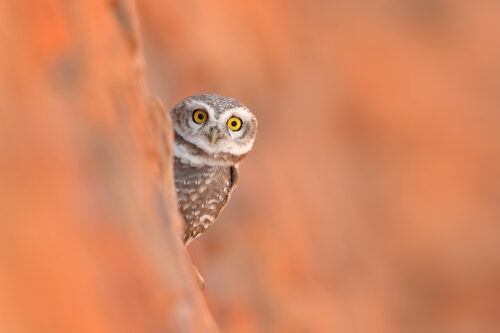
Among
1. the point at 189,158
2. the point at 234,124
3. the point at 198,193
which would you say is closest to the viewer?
the point at 198,193

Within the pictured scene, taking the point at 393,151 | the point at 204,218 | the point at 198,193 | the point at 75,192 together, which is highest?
the point at 75,192

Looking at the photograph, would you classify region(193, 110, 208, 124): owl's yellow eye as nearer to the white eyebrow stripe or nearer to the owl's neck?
the white eyebrow stripe

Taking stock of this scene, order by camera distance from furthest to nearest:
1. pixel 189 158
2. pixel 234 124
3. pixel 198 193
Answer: pixel 234 124, pixel 189 158, pixel 198 193

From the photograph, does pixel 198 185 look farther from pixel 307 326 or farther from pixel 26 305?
pixel 307 326

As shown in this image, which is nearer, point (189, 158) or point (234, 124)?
point (189, 158)

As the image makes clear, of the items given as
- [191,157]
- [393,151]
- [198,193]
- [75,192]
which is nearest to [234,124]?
[191,157]

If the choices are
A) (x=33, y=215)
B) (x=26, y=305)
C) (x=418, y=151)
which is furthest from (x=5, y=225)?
(x=418, y=151)

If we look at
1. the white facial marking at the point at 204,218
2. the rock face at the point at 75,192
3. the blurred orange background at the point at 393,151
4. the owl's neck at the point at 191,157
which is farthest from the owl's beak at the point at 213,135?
the blurred orange background at the point at 393,151

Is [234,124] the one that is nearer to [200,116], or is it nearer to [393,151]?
[200,116]
